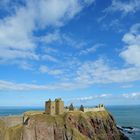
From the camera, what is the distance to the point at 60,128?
362 ft

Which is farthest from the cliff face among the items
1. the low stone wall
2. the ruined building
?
the ruined building

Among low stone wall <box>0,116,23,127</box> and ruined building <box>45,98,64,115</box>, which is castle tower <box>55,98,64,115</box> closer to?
ruined building <box>45,98,64,115</box>

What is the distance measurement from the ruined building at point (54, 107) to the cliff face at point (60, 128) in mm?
2656

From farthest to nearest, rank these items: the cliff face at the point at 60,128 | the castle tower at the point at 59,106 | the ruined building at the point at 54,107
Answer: the castle tower at the point at 59,106, the ruined building at the point at 54,107, the cliff face at the point at 60,128

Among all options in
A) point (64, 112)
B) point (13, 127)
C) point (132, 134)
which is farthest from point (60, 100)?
point (132, 134)

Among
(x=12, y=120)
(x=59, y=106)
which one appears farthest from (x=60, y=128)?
(x=12, y=120)

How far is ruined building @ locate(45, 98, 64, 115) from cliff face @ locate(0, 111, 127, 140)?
105 inches

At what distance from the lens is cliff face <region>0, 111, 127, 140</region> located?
100 meters

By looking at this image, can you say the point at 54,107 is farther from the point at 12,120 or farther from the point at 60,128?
the point at 12,120

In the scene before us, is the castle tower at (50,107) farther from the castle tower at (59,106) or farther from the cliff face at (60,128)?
the cliff face at (60,128)

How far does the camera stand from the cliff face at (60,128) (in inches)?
3946

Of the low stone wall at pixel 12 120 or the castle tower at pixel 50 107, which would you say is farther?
the castle tower at pixel 50 107

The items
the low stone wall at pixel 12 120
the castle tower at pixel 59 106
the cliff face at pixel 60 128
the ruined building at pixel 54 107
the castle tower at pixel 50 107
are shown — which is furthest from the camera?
the castle tower at pixel 59 106

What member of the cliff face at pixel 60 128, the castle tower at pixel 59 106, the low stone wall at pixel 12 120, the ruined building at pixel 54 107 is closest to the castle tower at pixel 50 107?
the ruined building at pixel 54 107
